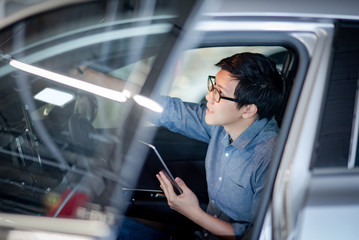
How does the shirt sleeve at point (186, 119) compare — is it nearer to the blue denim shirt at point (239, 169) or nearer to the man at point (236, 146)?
the blue denim shirt at point (239, 169)

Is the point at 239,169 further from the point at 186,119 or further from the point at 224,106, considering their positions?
the point at 186,119

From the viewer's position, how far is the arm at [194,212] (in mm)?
1457

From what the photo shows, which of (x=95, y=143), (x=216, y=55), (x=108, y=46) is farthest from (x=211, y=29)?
(x=216, y=55)

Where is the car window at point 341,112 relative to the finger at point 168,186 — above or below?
above

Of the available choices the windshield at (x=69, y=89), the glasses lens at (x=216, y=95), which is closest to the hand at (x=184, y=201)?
the windshield at (x=69, y=89)

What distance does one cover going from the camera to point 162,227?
70.1 inches

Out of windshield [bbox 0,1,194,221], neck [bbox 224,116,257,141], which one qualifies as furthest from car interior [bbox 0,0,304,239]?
neck [bbox 224,116,257,141]

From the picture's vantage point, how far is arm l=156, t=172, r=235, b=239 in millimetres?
1457

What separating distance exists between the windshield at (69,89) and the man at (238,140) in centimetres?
41

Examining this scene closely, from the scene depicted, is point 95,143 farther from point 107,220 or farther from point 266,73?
point 266,73

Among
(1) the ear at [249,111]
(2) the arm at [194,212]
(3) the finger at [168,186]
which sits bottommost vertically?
(2) the arm at [194,212]

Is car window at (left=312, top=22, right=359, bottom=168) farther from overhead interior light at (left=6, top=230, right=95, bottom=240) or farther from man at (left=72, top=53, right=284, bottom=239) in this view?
overhead interior light at (left=6, top=230, right=95, bottom=240)

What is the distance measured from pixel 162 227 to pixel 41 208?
2.41 ft

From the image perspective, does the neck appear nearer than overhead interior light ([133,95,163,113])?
No
